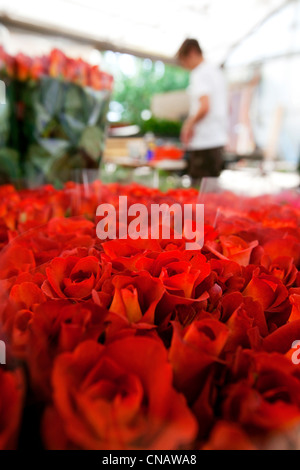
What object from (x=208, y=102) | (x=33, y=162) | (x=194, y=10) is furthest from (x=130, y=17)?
(x=33, y=162)

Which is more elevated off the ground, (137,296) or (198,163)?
(137,296)

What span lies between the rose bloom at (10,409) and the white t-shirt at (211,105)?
2.69 metres

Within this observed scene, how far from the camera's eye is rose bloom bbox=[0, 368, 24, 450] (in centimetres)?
23

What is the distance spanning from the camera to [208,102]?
270 cm

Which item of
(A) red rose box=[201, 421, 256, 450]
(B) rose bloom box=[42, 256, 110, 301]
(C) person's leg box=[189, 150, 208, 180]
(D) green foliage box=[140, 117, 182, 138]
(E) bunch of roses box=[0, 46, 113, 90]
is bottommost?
(C) person's leg box=[189, 150, 208, 180]

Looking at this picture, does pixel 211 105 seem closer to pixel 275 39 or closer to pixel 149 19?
pixel 149 19

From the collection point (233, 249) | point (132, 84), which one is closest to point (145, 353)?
point (233, 249)

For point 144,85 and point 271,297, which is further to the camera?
point 144,85

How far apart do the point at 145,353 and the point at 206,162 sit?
9.22ft

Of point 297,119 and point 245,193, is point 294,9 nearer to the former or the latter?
point 297,119

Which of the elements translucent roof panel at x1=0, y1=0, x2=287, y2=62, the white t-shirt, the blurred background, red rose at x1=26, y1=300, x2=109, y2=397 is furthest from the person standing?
red rose at x1=26, y1=300, x2=109, y2=397

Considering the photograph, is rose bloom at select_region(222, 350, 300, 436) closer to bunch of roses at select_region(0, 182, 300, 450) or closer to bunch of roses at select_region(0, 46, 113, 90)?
bunch of roses at select_region(0, 182, 300, 450)

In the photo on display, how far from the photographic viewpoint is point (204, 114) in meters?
2.76

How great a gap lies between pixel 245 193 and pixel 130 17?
5606 millimetres
